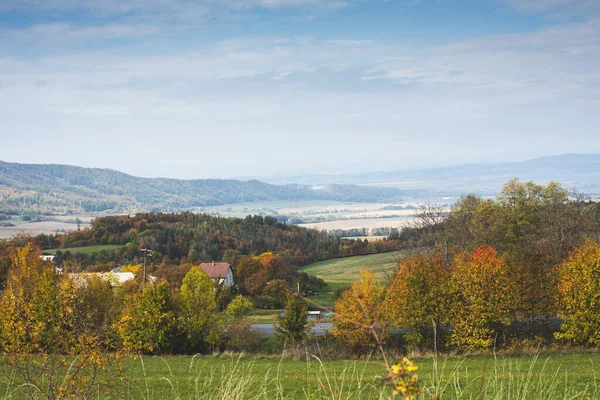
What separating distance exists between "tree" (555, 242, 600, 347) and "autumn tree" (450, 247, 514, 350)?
3.13 metres

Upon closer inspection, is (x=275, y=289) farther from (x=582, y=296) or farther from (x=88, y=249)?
(x=88, y=249)

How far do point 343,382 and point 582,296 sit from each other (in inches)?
1216

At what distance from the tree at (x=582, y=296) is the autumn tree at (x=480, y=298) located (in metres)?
3.13

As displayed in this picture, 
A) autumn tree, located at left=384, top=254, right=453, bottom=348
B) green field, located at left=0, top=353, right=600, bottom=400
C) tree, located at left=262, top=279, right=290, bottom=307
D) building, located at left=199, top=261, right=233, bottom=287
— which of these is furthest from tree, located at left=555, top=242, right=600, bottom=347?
building, located at left=199, top=261, right=233, bottom=287

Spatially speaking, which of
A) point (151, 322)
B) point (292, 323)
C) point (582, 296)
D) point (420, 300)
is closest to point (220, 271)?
point (292, 323)

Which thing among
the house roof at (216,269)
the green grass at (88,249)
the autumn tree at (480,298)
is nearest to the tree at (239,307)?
the autumn tree at (480,298)

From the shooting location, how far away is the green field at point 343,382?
510cm

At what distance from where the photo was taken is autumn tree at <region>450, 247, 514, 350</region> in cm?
3353

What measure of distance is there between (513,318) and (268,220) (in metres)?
123

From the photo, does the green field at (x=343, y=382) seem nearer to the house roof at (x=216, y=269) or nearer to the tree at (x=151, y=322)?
the tree at (x=151, y=322)

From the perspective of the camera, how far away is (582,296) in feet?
105

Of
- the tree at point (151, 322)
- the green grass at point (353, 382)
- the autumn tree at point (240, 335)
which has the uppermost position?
the green grass at point (353, 382)

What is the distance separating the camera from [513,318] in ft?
119

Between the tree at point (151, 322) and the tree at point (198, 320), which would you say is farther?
the tree at point (198, 320)
